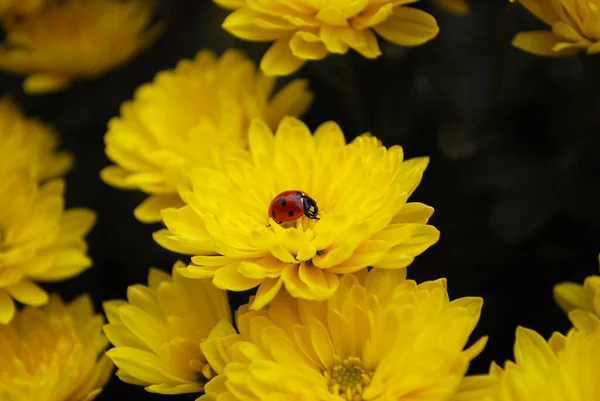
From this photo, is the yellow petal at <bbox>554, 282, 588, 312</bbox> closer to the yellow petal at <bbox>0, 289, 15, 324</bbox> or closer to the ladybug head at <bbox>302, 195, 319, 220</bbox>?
the ladybug head at <bbox>302, 195, 319, 220</bbox>

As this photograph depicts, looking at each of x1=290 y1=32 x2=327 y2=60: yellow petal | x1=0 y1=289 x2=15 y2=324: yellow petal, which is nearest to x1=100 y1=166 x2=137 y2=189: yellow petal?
x1=0 y1=289 x2=15 y2=324: yellow petal

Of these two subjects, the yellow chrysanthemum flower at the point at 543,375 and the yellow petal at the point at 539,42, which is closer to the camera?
the yellow chrysanthemum flower at the point at 543,375

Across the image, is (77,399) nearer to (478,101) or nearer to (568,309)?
(568,309)

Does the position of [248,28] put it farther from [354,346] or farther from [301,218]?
[354,346]

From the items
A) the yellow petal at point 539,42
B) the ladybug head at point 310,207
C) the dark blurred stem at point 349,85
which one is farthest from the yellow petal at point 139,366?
the yellow petal at point 539,42

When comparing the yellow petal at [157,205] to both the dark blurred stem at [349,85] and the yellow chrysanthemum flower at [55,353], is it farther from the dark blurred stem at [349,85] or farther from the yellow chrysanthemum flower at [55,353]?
the dark blurred stem at [349,85]

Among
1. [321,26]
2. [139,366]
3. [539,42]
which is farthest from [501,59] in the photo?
[139,366]
